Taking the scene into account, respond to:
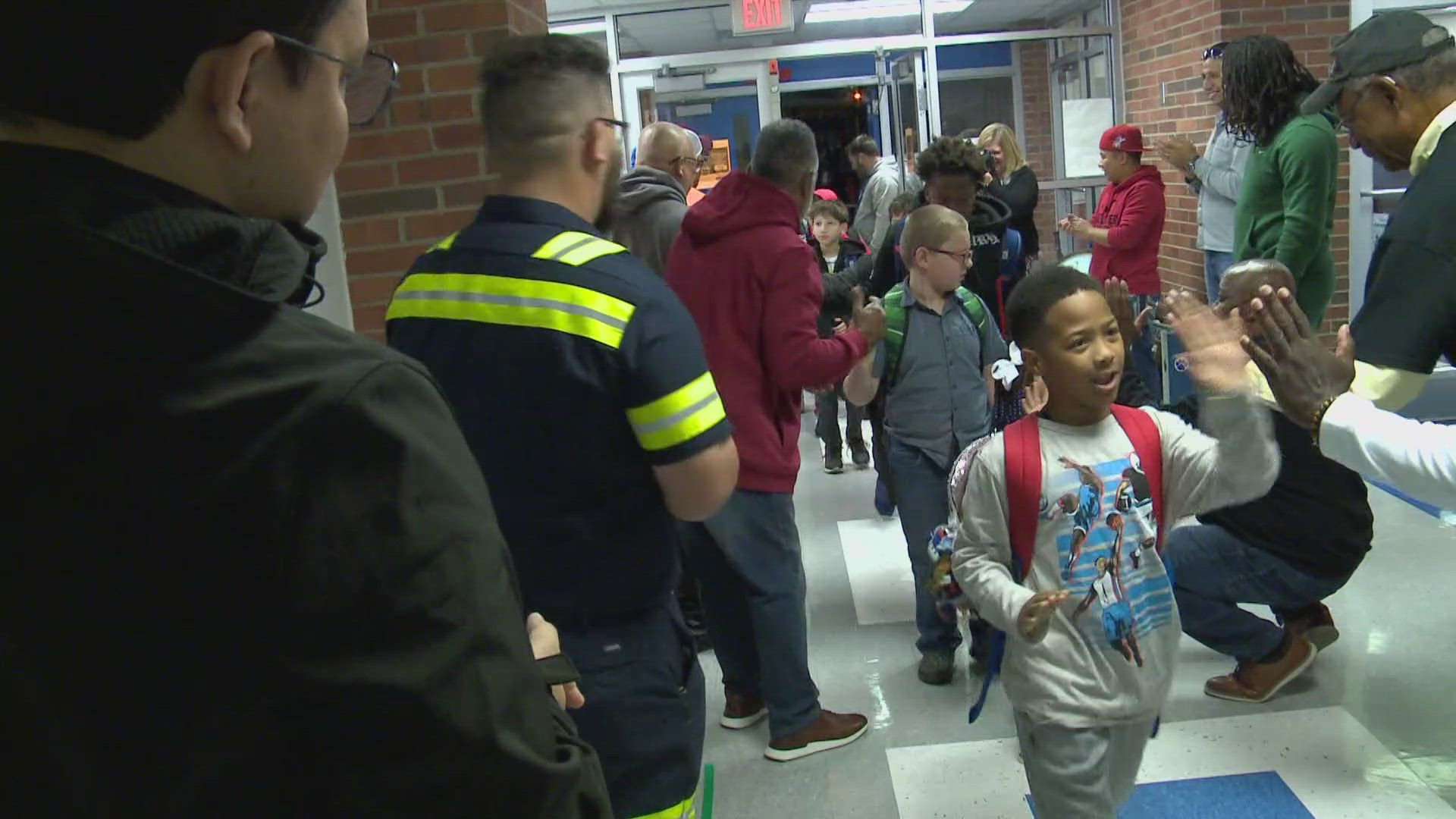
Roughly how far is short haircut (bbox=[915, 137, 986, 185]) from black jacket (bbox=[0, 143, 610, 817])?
3344 mm

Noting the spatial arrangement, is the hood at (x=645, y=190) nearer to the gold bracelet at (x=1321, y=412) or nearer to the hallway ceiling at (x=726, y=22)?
the gold bracelet at (x=1321, y=412)

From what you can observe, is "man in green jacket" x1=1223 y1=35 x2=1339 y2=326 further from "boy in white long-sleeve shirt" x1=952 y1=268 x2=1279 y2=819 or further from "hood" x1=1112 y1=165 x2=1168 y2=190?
"boy in white long-sleeve shirt" x1=952 y1=268 x2=1279 y2=819

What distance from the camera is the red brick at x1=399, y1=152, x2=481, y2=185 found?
3.09m

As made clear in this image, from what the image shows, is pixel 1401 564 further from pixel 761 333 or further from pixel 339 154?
pixel 339 154

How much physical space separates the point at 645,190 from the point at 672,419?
5.98 feet

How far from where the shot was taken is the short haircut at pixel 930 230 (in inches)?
121

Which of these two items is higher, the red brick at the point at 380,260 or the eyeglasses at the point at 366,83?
the eyeglasses at the point at 366,83

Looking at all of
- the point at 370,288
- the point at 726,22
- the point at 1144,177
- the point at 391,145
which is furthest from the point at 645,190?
the point at 726,22

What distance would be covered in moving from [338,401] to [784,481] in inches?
87.7

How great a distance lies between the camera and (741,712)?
3154 mm

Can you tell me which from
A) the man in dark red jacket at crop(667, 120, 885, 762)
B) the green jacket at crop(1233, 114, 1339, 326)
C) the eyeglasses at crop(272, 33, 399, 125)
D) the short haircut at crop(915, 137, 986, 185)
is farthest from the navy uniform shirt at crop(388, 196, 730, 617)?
the green jacket at crop(1233, 114, 1339, 326)

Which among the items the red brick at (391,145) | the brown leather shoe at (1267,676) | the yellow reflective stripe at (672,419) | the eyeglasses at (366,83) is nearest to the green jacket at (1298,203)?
the brown leather shoe at (1267,676)

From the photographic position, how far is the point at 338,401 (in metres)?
0.62

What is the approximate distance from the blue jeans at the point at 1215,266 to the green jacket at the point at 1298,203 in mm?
910
